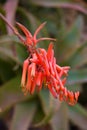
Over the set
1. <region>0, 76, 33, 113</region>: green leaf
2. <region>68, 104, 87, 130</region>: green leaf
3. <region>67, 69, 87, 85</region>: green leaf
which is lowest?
<region>68, 104, 87, 130</region>: green leaf

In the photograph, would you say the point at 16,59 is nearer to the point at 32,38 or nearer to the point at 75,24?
the point at 75,24

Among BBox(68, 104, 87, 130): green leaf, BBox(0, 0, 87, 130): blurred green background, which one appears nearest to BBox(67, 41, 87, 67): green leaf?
BBox(0, 0, 87, 130): blurred green background

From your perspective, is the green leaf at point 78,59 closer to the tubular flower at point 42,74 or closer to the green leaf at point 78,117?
the green leaf at point 78,117

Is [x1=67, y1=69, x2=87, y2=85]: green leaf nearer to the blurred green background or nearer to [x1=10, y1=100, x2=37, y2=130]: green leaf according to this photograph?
the blurred green background

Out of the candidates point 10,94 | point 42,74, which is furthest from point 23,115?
point 42,74

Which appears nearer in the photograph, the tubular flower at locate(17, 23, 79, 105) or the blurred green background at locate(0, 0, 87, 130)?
the tubular flower at locate(17, 23, 79, 105)

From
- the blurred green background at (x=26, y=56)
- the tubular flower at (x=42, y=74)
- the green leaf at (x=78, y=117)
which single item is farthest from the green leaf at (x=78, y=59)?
the tubular flower at (x=42, y=74)

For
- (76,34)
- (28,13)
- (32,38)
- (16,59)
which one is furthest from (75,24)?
(32,38)
